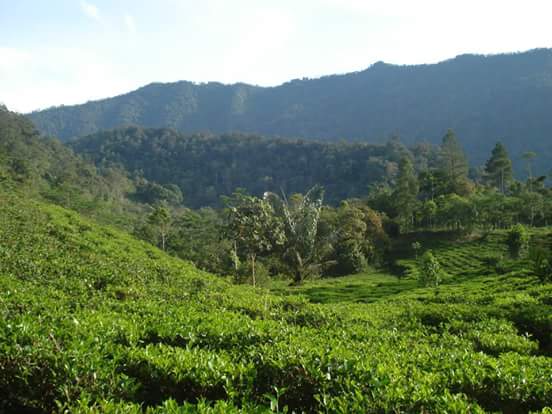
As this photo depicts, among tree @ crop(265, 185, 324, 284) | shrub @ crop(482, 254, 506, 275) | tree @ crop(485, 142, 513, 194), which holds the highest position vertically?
tree @ crop(485, 142, 513, 194)

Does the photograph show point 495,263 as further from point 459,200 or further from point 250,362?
point 250,362

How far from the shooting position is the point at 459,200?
6297cm

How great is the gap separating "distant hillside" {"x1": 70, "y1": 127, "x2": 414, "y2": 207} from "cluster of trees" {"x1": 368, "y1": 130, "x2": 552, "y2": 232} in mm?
41838

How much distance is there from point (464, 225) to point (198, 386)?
62.8 meters

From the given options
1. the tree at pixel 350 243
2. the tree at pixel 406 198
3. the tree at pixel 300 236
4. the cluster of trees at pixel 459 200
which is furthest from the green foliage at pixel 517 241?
the tree at pixel 406 198

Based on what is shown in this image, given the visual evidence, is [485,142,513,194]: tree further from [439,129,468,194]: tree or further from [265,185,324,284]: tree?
[265,185,324,284]: tree

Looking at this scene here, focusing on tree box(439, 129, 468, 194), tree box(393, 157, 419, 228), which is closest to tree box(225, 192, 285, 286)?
tree box(393, 157, 419, 228)

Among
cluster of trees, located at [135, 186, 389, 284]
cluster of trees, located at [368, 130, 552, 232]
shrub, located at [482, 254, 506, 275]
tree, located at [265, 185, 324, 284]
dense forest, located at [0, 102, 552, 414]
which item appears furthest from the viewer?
cluster of trees, located at [368, 130, 552, 232]

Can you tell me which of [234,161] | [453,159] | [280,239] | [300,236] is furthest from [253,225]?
[234,161]

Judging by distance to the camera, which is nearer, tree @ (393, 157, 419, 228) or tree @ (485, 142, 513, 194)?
tree @ (393, 157, 419, 228)

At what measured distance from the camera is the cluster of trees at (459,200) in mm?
62938

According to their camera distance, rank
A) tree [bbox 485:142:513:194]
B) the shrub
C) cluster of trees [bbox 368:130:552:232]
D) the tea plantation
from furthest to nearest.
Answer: tree [bbox 485:142:513:194]
cluster of trees [bbox 368:130:552:232]
the shrub
the tea plantation

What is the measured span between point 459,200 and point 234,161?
11857 centimetres

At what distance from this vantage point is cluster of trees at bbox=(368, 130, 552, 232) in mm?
62938
